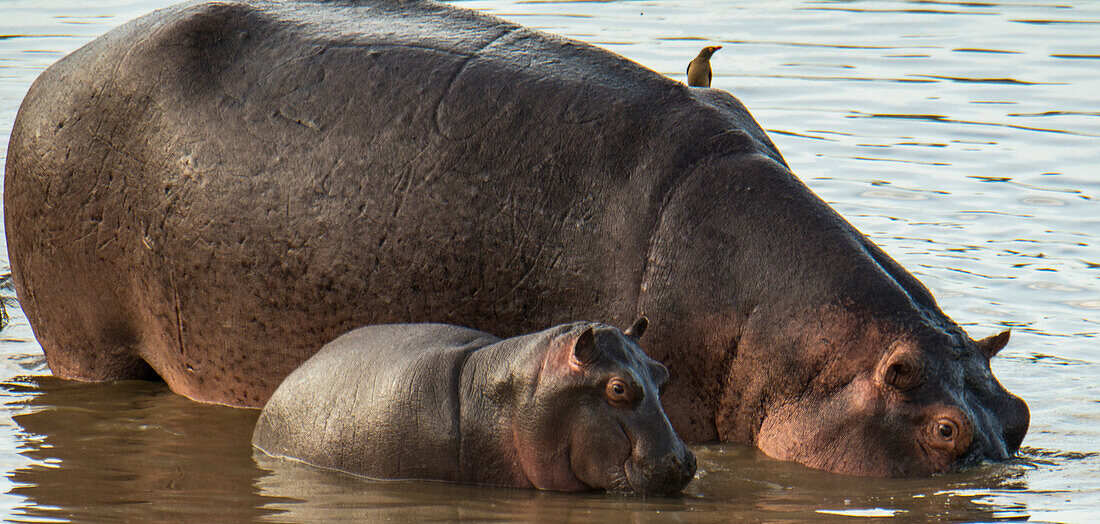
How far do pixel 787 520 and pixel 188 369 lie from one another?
276 centimetres

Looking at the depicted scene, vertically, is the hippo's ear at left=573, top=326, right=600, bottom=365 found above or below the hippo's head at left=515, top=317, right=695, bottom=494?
above

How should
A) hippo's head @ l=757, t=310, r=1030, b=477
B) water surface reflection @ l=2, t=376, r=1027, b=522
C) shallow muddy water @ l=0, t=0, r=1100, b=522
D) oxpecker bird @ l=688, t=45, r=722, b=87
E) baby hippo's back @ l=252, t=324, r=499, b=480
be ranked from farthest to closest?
oxpecker bird @ l=688, t=45, r=722, b=87
hippo's head @ l=757, t=310, r=1030, b=477
baby hippo's back @ l=252, t=324, r=499, b=480
shallow muddy water @ l=0, t=0, r=1100, b=522
water surface reflection @ l=2, t=376, r=1027, b=522

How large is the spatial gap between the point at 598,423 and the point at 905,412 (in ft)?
3.53

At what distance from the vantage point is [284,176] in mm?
6293

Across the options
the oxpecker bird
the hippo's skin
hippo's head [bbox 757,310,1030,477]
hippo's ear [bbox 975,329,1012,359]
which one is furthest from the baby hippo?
the oxpecker bird

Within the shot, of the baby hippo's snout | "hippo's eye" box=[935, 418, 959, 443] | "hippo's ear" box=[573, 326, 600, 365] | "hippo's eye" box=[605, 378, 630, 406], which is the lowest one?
"hippo's eye" box=[935, 418, 959, 443]

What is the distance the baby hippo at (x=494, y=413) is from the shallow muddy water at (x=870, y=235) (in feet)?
0.31

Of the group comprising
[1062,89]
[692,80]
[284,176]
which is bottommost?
[1062,89]

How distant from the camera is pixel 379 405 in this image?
5.39 meters

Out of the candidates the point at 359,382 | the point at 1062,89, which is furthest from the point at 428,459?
the point at 1062,89

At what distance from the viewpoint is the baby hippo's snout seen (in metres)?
5.09

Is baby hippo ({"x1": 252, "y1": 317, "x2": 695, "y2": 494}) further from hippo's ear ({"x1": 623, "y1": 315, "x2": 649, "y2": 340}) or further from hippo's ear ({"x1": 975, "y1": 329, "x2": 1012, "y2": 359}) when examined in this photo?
hippo's ear ({"x1": 975, "y1": 329, "x2": 1012, "y2": 359})

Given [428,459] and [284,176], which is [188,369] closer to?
[284,176]

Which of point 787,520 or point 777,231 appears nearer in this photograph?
point 787,520
